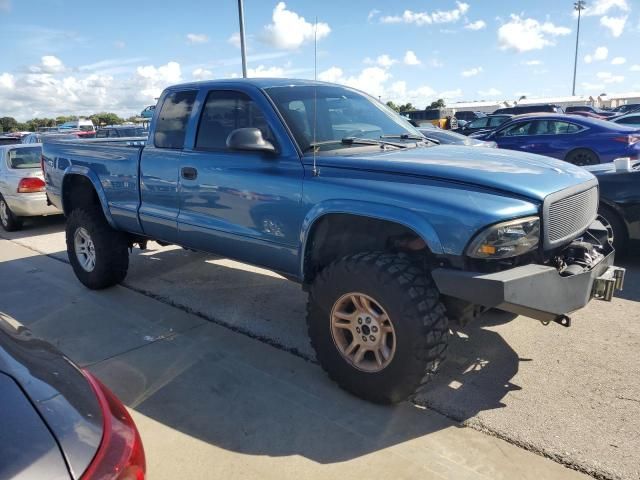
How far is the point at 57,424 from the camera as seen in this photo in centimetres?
154

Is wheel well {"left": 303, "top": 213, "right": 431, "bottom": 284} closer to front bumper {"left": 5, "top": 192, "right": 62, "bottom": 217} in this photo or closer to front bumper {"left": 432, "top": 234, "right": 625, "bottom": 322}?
front bumper {"left": 432, "top": 234, "right": 625, "bottom": 322}

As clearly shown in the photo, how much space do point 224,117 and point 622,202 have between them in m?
4.08

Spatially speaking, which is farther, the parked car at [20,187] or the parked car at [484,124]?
the parked car at [484,124]

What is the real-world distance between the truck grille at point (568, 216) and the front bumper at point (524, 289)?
23cm

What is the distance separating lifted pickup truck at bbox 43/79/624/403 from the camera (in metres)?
2.79

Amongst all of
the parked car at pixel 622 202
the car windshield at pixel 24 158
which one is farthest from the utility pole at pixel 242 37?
the parked car at pixel 622 202

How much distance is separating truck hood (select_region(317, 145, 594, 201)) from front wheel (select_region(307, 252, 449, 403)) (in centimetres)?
54

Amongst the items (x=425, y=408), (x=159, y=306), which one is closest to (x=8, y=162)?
(x=159, y=306)

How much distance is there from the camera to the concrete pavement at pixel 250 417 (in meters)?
2.67

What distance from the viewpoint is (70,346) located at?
13.7 ft

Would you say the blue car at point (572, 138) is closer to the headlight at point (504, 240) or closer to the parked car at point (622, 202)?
the parked car at point (622, 202)

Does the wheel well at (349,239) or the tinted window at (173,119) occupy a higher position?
the tinted window at (173,119)

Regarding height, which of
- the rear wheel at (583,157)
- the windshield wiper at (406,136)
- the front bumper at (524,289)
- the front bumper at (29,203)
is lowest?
the front bumper at (29,203)

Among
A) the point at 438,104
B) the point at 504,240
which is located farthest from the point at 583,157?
the point at 438,104
